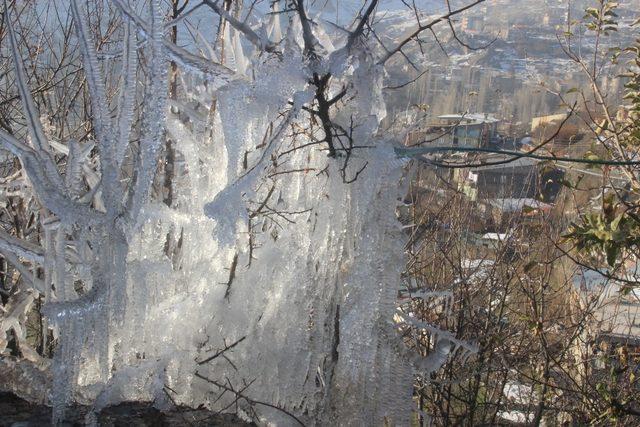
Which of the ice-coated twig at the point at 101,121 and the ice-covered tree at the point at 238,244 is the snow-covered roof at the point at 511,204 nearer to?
the ice-covered tree at the point at 238,244

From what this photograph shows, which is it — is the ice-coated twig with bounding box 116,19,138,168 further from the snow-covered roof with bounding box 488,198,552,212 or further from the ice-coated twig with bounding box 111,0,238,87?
the snow-covered roof with bounding box 488,198,552,212

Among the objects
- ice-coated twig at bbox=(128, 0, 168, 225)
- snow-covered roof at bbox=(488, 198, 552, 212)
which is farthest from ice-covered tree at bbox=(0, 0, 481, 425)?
snow-covered roof at bbox=(488, 198, 552, 212)

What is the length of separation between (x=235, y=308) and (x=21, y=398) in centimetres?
73

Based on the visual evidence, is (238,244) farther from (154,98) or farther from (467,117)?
(467,117)

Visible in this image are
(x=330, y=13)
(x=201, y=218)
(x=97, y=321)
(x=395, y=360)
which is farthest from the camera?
(x=330, y=13)

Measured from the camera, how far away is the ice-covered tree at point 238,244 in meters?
1.79

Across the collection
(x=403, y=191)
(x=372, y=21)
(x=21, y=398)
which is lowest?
(x=21, y=398)

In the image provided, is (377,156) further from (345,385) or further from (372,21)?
(345,385)

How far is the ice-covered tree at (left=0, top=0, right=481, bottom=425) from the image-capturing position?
1787 millimetres

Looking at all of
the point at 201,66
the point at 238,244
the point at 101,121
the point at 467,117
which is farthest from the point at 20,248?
the point at 467,117

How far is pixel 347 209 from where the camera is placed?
Answer: 78.7 inches

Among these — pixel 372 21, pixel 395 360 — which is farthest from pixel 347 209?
pixel 372 21

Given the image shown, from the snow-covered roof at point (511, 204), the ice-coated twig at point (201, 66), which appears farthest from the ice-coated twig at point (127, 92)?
the snow-covered roof at point (511, 204)

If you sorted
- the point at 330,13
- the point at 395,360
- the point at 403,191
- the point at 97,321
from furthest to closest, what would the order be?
the point at 330,13, the point at 403,191, the point at 395,360, the point at 97,321
